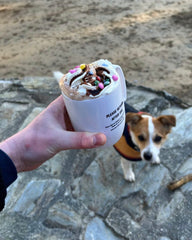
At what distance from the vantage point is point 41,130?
1.50 m

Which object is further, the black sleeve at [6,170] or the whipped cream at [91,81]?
the black sleeve at [6,170]

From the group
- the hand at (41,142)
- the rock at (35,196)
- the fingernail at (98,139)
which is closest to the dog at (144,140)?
the rock at (35,196)

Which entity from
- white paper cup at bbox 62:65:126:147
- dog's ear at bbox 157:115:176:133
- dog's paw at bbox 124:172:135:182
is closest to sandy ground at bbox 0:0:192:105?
dog's ear at bbox 157:115:176:133

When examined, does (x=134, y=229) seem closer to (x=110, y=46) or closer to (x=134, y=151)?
(x=134, y=151)

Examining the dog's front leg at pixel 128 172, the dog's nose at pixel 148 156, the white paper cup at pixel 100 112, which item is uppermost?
the white paper cup at pixel 100 112

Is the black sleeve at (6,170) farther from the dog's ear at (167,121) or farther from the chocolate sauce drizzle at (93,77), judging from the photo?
the dog's ear at (167,121)

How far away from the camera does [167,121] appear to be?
2438 millimetres

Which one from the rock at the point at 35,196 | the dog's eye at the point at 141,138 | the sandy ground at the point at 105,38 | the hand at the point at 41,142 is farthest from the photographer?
the sandy ground at the point at 105,38

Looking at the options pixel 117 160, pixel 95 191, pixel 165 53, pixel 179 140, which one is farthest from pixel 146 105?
pixel 165 53

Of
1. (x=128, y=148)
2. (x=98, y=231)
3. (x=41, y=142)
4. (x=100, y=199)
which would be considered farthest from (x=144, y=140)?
(x=41, y=142)

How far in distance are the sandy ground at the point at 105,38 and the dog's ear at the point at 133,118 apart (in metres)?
1.78

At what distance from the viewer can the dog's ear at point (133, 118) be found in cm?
245

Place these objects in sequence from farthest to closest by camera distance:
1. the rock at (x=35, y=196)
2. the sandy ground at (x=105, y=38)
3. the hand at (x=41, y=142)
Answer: the sandy ground at (x=105, y=38) → the rock at (x=35, y=196) → the hand at (x=41, y=142)

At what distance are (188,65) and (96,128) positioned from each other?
3.95m
